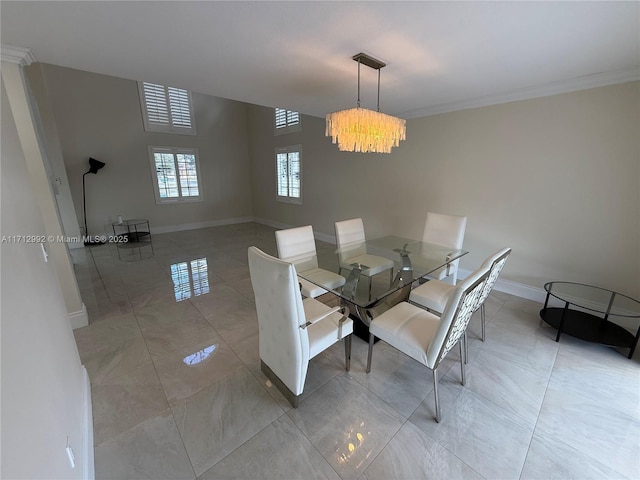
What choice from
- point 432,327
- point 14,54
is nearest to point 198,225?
point 14,54

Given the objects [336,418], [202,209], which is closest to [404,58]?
[336,418]

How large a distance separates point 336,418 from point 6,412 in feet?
4.77

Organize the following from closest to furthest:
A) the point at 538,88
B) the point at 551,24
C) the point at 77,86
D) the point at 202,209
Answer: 1. the point at 551,24
2. the point at 538,88
3. the point at 77,86
4. the point at 202,209

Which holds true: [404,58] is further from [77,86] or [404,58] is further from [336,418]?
[77,86]

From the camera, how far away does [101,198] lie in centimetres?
548

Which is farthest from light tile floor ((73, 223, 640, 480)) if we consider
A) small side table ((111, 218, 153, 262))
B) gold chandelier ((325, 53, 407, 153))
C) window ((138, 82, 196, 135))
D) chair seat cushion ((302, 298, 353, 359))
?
window ((138, 82, 196, 135))

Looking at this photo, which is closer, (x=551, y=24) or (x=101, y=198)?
(x=551, y=24)

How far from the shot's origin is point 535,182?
111 inches

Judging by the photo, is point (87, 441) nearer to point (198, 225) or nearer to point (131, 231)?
point (131, 231)

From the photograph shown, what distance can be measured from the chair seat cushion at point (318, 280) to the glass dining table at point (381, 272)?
3cm

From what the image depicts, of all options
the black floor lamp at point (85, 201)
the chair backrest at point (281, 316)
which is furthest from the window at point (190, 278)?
the black floor lamp at point (85, 201)

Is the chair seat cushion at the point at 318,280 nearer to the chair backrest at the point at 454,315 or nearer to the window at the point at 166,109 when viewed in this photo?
the chair backrest at the point at 454,315

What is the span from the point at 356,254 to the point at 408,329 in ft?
3.86

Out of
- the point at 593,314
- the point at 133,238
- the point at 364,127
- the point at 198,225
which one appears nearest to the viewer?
the point at 364,127
